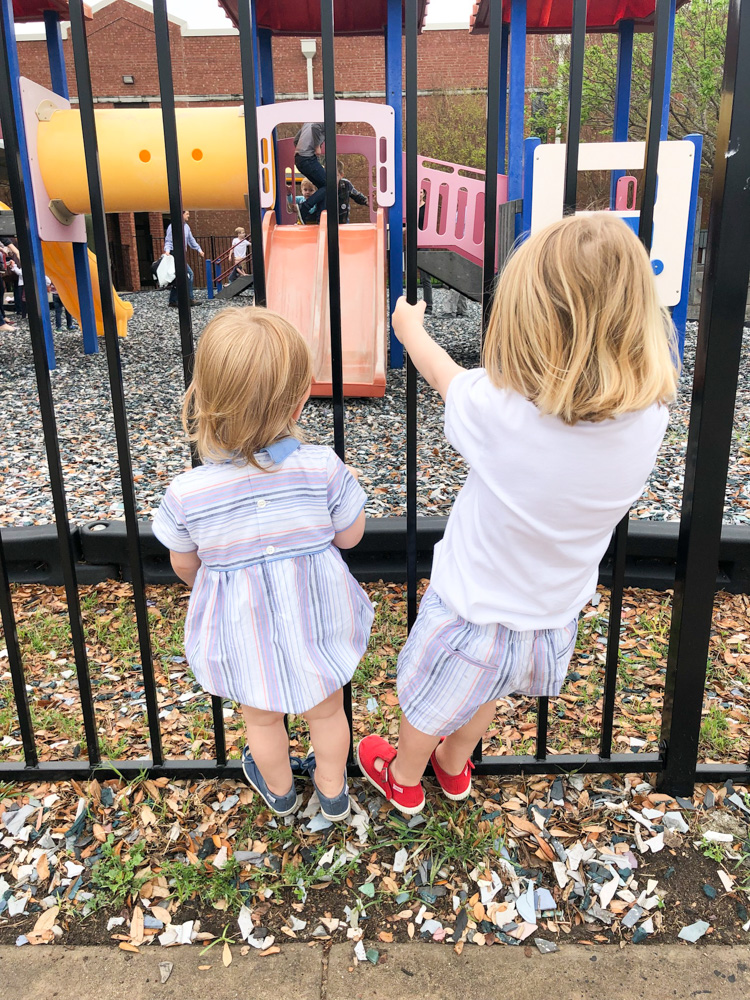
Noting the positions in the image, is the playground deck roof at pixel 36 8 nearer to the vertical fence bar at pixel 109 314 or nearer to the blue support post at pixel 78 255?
the blue support post at pixel 78 255

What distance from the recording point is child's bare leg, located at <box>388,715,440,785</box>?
1699 millimetres

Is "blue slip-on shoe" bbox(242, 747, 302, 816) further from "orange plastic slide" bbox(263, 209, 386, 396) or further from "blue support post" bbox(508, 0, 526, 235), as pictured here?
"blue support post" bbox(508, 0, 526, 235)

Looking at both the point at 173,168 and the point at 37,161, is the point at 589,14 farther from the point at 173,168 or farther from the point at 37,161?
the point at 173,168

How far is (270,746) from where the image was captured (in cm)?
174

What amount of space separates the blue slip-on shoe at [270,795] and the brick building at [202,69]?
2386 centimetres

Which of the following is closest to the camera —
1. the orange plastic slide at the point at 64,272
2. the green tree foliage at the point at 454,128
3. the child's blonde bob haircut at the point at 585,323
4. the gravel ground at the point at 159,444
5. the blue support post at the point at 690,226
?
the child's blonde bob haircut at the point at 585,323

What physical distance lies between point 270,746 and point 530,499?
845 mm

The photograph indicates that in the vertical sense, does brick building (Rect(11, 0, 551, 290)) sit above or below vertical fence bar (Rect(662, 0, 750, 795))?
above

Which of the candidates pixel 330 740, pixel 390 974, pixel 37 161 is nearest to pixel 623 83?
pixel 37 161

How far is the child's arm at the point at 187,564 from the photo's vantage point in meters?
1.61

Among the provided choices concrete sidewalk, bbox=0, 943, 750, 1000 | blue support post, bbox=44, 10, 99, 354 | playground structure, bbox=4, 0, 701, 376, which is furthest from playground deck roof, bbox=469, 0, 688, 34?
concrete sidewalk, bbox=0, 943, 750, 1000

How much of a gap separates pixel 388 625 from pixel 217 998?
158 cm

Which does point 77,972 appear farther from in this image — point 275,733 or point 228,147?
point 228,147

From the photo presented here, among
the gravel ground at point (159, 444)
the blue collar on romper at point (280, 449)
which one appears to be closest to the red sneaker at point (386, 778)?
the blue collar on romper at point (280, 449)
